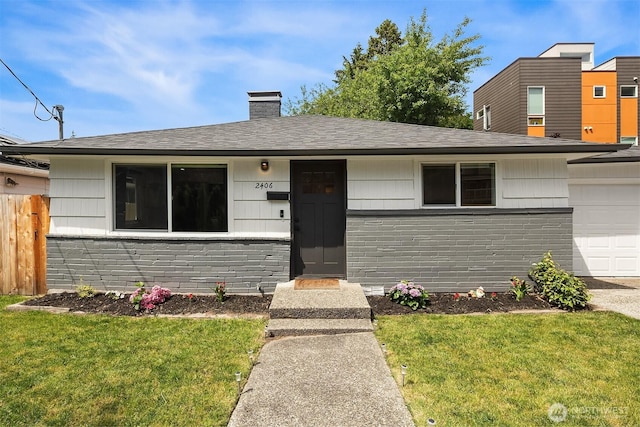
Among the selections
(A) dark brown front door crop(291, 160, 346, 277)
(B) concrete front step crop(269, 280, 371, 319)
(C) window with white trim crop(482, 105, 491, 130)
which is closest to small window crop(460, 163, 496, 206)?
(A) dark brown front door crop(291, 160, 346, 277)

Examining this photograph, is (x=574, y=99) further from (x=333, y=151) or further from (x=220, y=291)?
(x=220, y=291)

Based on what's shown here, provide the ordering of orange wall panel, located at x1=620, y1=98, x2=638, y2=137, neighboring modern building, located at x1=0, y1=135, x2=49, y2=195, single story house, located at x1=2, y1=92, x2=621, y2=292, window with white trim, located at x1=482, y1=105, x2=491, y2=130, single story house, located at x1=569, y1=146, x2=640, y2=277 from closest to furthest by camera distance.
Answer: single story house, located at x1=2, y1=92, x2=621, y2=292
single story house, located at x1=569, y1=146, x2=640, y2=277
neighboring modern building, located at x1=0, y1=135, x2=49, y2=195
orange wall panel, located at x1=620, y1=98, x2=638, y2=137
window with white trim, located at x1=482, y1=105, x2=491, y2=130

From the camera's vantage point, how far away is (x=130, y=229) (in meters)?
5.64

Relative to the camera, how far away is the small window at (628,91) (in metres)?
12.7

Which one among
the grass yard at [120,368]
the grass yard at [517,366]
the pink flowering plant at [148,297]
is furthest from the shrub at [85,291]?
the grass yard at [517,366]

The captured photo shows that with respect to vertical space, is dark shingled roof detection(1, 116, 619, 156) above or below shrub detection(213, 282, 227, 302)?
above

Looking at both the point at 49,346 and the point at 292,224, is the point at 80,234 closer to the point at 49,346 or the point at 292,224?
the point at 49,346

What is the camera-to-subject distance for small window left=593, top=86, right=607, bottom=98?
501 inches

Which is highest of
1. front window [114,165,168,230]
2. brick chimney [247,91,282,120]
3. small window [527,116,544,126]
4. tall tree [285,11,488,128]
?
tall tree [285,11,488,128]

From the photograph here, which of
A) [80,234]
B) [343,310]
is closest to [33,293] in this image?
[80,234]

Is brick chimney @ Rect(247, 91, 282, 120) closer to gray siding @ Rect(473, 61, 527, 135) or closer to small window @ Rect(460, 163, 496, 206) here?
small window @ Rect(460, 163, 496, 206)

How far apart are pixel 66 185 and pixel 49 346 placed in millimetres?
3088

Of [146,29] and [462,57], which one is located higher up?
[462,57]

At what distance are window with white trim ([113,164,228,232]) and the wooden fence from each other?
1.37 meters
